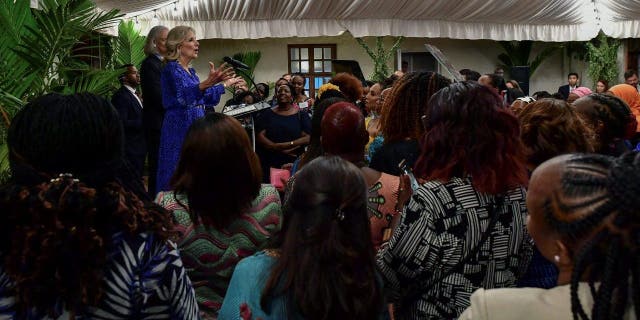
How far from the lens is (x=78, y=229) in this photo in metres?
1.90

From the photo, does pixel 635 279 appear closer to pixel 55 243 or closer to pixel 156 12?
pixel 55 243

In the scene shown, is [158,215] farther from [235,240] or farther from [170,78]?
[170,78]

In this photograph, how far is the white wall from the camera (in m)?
19.8

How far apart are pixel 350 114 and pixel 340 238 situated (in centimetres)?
152

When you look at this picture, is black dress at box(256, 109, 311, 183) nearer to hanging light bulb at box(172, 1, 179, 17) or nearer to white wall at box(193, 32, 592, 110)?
hanging light bulb at box(172, 1, 179, 17)

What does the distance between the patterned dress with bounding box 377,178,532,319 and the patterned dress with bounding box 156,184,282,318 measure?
19.4 inches

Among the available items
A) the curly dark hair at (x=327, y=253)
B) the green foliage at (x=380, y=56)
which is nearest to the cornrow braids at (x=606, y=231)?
the curly dark hair at (x=327, y=253)

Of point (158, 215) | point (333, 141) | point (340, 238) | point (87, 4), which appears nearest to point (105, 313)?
point (158, 215)

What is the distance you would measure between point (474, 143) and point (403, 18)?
51.1ft

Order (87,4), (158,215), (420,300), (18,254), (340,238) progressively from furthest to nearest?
(87,4)
(420,300)
(340,238)
(158,215)
(18,254)

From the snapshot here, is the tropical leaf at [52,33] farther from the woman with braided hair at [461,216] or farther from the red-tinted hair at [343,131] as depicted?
the woman with braided hair at [461,216]

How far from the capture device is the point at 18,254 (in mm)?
1894

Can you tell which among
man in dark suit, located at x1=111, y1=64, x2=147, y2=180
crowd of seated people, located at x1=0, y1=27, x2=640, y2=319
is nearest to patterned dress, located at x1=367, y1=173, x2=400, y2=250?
crowd of seated people, located at x1=0, y1=27, x2=640, y2=319

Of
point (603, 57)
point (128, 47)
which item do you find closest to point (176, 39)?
point (128, 47)
